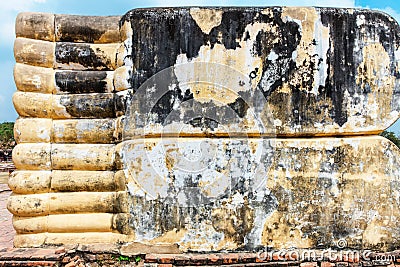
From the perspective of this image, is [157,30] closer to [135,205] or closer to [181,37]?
[181,37]

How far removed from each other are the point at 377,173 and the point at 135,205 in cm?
258

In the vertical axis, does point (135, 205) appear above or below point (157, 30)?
below

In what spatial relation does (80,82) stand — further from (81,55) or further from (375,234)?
(375,234)

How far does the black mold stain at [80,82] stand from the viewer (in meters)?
4.62

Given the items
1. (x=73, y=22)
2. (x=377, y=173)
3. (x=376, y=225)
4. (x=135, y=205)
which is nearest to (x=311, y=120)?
(x=377, y=173)

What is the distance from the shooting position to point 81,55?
4.67 m

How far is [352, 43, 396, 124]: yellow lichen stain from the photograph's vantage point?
174 inches

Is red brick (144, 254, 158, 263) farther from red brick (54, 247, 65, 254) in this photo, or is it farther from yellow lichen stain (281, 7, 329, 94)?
yellow lichen stain (281, 7, 329, 94)

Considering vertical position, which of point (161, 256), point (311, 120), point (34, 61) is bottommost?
point (161, 256)

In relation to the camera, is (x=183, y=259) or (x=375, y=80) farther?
(x=375, y=80)

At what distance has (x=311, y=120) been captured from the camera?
4.39m

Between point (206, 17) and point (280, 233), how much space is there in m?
2.41

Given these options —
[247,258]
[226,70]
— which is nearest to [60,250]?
[247,258]

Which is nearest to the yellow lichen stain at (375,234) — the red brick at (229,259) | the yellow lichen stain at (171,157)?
the red brick at (229,259)
